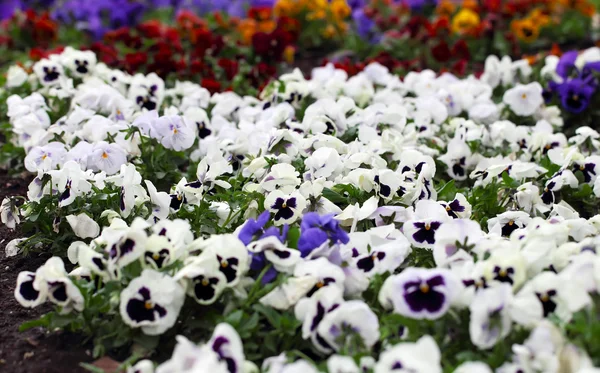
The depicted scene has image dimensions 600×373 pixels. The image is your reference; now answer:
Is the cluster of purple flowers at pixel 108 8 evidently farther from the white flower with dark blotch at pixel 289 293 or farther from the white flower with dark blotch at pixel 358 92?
the white flower with dark blotch at pixel 289 293

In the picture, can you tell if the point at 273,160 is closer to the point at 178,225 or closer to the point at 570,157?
the point at 178,225

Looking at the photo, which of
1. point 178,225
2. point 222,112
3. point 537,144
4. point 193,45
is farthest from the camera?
point 193,45

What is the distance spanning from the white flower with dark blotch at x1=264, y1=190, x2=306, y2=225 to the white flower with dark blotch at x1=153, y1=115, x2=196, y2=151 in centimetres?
78

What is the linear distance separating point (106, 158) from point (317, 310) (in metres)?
1.38

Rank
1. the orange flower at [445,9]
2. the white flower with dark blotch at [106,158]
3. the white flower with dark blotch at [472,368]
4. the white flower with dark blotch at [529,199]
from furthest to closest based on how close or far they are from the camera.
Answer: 1. the orange flower at [445,9]
2. the white flower with dark blotch at [106,158]
3. the white flower with dark blotch at [529,199]
4. the white flower with dark blotch at [472,368]

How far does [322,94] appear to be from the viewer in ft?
13.4

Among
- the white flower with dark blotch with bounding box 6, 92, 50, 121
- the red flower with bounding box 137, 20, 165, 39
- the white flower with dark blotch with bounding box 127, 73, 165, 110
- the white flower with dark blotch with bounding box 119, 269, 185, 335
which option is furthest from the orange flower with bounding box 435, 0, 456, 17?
the white flower with dark blotch with bounding box 119, 269, 185, 335

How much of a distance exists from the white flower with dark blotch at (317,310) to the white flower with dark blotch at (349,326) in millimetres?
29

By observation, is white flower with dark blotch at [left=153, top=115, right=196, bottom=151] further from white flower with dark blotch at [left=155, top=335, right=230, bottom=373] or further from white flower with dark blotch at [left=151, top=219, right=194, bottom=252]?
white flower with dark blotch at [left=155, top=335, right=230, bottom=373]

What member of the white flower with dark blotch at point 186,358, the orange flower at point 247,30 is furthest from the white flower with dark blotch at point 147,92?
the white flower with dark blotch at point 186,358

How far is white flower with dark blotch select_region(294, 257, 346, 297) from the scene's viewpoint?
2.29 m

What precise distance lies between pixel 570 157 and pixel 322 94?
1.29 metres

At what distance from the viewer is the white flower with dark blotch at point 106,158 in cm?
323

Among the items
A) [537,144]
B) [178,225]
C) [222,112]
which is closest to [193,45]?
[222,112]
